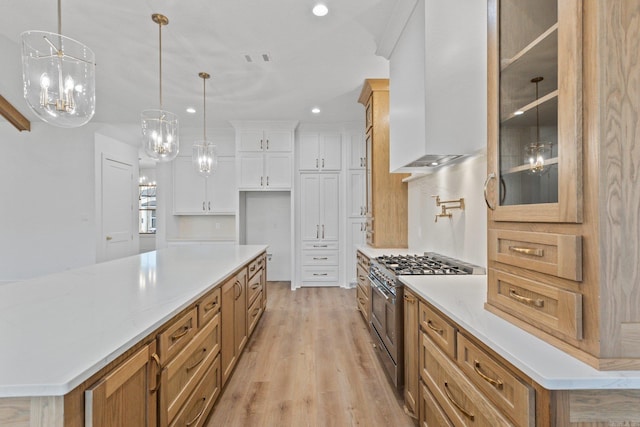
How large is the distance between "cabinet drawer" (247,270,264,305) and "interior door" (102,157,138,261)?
3499 millimetres

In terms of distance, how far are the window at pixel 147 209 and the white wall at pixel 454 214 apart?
26.5 ft

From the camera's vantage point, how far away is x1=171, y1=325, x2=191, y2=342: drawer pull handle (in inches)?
52.6

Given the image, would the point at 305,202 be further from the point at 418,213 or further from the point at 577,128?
the point at 577,128

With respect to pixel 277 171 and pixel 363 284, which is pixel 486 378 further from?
pixel 277 171

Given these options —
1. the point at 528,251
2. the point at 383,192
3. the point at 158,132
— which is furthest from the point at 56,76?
the point at 383,192

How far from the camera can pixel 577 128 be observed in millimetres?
860

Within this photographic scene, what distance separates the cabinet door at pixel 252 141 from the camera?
5.35m

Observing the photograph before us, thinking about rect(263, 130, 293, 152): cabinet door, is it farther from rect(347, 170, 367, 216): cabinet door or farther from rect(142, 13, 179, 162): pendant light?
rect(142, 13, 179, 162): pendant light

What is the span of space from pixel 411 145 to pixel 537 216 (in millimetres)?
1551

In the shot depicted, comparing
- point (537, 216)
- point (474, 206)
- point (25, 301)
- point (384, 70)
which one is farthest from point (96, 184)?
point (537, 216)

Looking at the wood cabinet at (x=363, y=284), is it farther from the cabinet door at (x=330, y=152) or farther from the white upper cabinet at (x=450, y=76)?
the cabinet door at (x=330, y=152)

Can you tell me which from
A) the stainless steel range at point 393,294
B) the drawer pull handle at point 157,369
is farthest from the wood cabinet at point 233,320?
the stainless steel range at point 393,294

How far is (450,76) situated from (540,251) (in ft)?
5.28

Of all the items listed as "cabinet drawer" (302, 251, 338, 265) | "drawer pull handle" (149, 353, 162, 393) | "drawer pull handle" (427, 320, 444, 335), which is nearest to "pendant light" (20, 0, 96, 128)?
"drawer pull handle" (149, 353, 162, 393)
